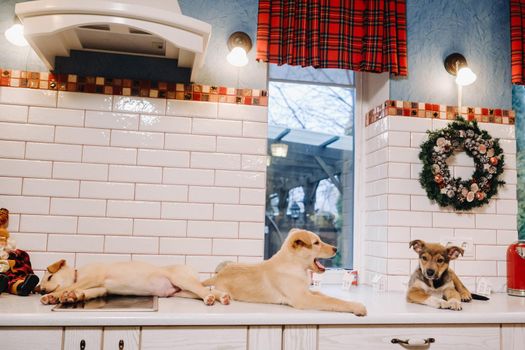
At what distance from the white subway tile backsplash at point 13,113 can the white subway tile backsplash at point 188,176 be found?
0.70 meters

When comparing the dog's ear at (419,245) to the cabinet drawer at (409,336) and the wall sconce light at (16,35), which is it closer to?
the cabinet drawer at (409,336)

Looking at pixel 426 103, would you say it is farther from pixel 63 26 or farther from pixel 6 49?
pixel 6 49

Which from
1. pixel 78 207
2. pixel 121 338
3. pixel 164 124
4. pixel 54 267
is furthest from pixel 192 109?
pixel 121 338

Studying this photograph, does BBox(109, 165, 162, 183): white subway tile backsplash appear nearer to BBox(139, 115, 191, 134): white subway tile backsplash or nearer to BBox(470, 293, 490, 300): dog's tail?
BBox(139, 115, 191, 134): white subway tile backsplash

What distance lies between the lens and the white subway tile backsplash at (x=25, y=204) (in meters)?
2.30

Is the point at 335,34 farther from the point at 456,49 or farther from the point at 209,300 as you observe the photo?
the point at 209,300

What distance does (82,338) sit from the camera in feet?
5.57

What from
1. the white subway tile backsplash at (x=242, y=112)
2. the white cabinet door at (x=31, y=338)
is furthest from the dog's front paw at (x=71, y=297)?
the white subway tile backsplash at (x=242, y=112)

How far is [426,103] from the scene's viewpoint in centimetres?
270

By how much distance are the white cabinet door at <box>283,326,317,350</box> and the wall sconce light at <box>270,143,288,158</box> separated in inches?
49.6

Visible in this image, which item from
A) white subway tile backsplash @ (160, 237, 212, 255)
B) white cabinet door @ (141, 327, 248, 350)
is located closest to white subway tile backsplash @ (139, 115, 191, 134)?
white subway tile backsplash @ (160, 237, 212, 255)

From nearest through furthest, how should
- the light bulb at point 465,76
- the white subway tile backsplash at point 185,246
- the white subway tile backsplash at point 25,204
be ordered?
the white subway tile backsplash at point 25,204 < the white subway tile backsplash at point 185,246 < the light bulb at point 465,76

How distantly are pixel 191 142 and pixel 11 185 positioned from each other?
848mm

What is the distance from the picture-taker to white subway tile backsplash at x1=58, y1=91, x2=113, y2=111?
7.85 ft
